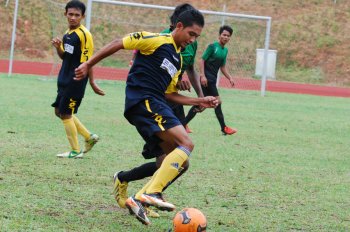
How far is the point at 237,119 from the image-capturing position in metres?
15.7

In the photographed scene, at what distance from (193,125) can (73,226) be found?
28.5 feet

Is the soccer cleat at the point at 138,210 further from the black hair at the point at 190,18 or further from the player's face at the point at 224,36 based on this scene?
the player's face at the point at 224,36

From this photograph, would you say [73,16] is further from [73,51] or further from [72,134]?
[72,134]

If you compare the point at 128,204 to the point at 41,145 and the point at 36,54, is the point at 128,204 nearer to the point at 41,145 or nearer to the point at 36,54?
the point at 41,145

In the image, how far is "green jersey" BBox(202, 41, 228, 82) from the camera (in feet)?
43.3

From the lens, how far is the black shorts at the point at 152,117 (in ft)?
18.4

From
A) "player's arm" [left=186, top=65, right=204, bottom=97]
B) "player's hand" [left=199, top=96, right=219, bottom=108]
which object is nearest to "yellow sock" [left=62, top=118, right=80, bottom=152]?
"player's arm" [left=186, top=65, right=204, bottom=97]

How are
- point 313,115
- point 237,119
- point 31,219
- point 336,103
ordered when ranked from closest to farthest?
point 31,219 → point 237,119 → point 313,115 → point 336,103

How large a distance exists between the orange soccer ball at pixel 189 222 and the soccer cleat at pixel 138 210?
43 centimetres

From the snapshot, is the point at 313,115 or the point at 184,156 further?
the point at 313,115

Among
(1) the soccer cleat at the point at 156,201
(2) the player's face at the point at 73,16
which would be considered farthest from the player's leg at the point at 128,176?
(2) the player's face at the point at 73,16

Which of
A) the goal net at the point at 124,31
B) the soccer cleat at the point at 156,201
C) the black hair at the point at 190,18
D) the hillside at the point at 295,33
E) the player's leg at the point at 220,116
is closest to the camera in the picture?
the soccer cleat at the point at 156,201

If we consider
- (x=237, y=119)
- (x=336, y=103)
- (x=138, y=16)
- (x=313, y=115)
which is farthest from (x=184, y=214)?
(x=138, y=16)

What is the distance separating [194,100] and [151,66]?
48cm
